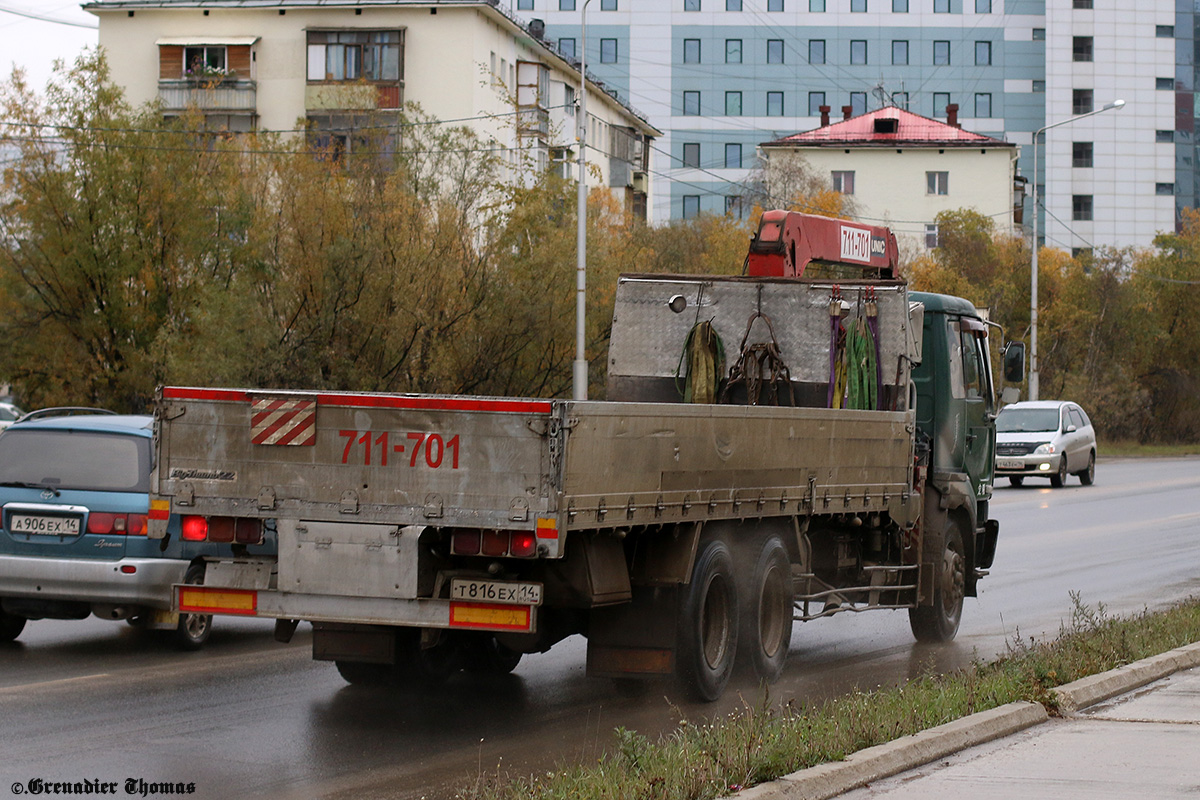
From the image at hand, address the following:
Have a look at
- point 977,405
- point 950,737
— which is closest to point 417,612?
point 950,737

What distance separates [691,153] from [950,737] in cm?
9883

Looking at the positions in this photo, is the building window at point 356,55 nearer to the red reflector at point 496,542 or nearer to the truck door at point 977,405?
the truck door at point 977,405

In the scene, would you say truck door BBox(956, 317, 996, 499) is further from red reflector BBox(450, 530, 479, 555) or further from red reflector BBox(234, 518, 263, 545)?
red reflector BBox(234, 518, 263, 545)

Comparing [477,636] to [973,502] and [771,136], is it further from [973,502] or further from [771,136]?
[771,136]

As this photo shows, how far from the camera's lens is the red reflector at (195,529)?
8461 millimetres

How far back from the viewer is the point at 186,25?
198 feet

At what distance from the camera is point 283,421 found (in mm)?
8094

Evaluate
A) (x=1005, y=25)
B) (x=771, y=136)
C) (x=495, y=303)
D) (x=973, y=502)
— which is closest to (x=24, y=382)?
(x=495, y=303)

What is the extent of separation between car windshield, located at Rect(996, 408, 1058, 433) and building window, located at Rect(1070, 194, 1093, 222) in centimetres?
7027

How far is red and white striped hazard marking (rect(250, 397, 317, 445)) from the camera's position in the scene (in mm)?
8023

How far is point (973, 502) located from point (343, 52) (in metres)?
49.9

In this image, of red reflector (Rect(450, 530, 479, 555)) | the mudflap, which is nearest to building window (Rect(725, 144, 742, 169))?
the mudflap

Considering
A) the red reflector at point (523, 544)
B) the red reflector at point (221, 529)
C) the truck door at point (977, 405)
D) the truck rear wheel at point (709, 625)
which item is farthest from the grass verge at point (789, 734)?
the truck door at point (977, 405)

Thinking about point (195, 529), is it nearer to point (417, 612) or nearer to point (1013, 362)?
point (417, 612)
